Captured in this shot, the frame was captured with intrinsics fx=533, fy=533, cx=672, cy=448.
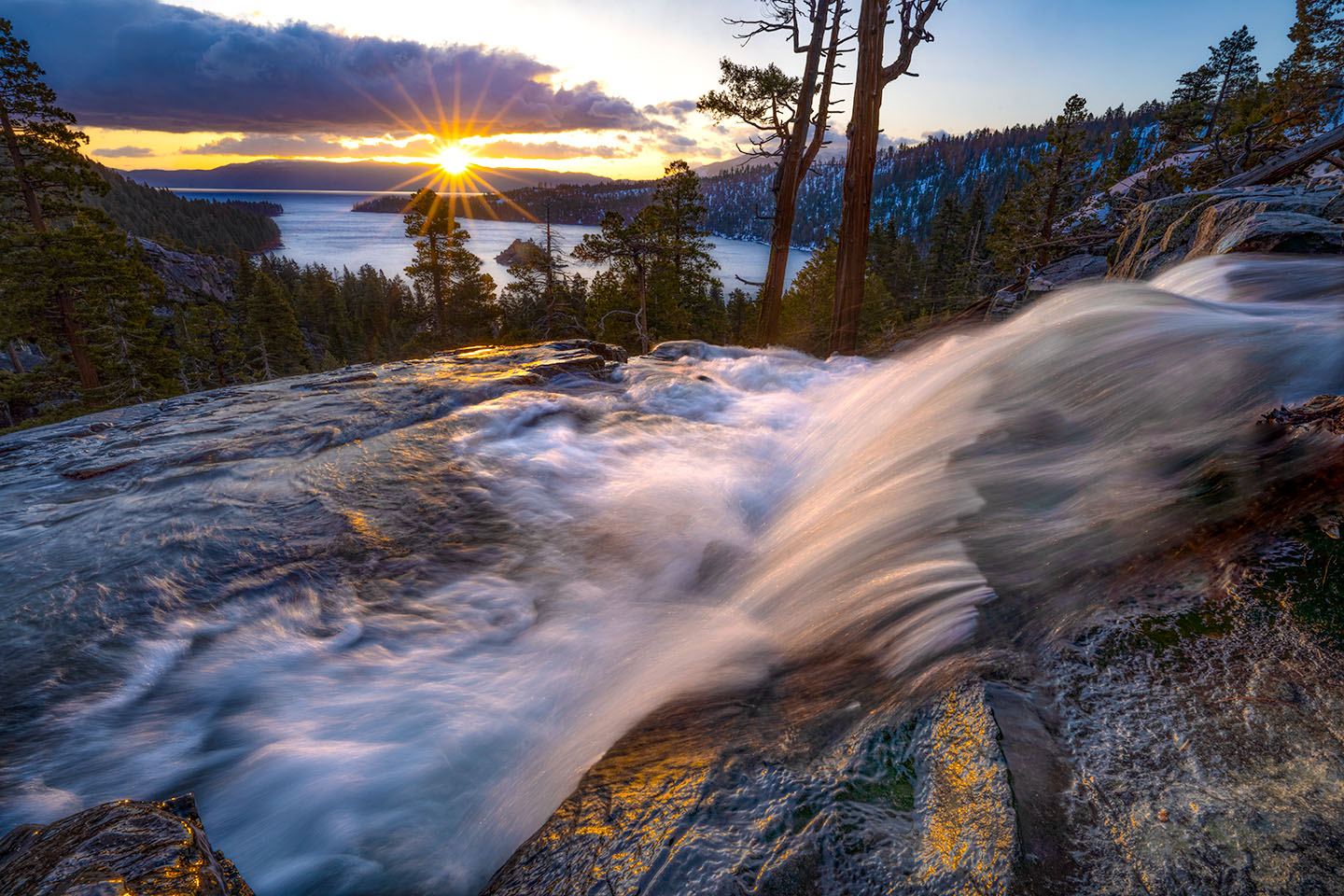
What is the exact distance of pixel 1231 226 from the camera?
Result: 5.54m

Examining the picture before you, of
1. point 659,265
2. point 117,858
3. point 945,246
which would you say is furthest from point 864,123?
point 945,246

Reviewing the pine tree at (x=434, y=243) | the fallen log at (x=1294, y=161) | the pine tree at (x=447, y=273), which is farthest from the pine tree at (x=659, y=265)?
the fallen log at (x=1294, y=161)

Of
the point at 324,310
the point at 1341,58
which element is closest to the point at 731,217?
the point at 324,310

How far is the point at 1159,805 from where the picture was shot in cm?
128

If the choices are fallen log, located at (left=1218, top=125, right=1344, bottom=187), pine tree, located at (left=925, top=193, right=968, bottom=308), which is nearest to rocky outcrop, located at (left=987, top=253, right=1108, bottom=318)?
fallen log, located at (left=1218, top=125, right=1344, bottom=187)

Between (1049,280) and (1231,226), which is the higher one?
(1231,226)

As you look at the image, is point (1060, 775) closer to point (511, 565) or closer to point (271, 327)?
point (511, 565)

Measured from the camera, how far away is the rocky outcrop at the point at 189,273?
61.1 m

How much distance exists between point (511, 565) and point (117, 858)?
241 centimetres

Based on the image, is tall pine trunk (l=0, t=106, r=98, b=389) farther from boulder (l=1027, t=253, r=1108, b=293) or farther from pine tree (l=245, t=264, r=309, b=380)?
boulder (l=1027, t=253, r=1108, b=293)

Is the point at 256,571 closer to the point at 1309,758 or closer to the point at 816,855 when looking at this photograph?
the point at 816,855

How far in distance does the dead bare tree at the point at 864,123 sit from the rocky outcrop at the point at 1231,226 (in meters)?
3.89

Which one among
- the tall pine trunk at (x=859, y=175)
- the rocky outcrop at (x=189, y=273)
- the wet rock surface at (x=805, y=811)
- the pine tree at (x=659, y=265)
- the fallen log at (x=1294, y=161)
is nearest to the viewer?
the wet rock surface at (x=805, y=811)

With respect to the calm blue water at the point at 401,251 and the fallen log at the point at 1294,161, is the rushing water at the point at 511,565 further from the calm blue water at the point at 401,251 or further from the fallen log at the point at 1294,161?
the calm blue water at the point at 401,251
